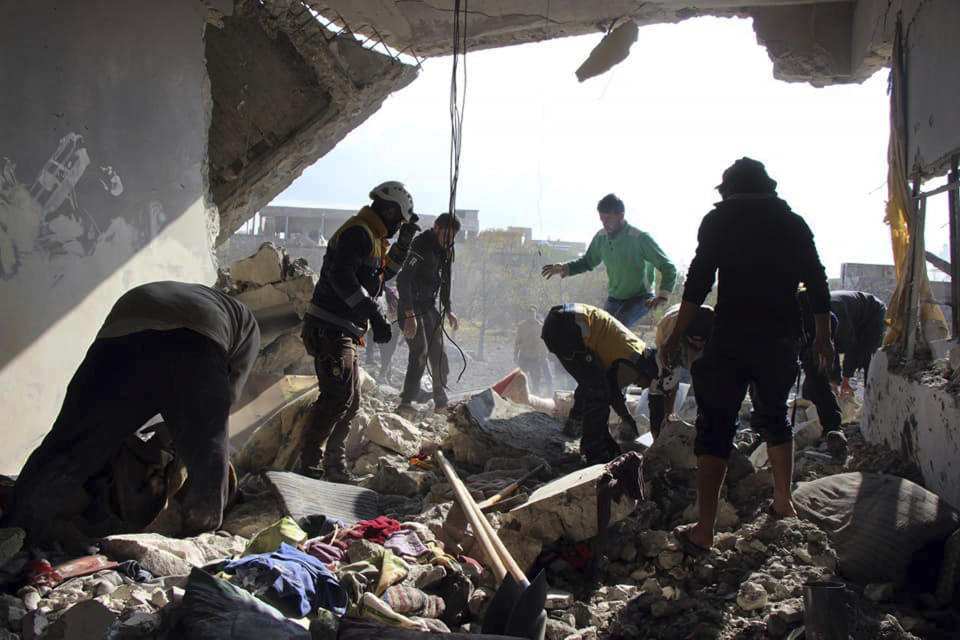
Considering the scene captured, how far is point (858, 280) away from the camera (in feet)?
47.8

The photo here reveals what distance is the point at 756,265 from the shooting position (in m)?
3.05

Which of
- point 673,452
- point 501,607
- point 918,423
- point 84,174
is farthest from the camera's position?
point 84,174

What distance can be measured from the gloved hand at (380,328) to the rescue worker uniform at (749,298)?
6.26ft

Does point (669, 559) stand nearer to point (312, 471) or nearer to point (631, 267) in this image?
point (312, 471)

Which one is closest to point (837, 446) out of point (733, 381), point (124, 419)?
point (733, 381)

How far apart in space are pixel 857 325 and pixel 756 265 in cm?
305

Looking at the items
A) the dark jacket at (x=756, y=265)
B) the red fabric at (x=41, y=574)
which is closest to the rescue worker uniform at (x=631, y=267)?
the dark jacket at (x=756, y=265)

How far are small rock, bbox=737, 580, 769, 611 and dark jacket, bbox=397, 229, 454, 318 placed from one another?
4.42 m

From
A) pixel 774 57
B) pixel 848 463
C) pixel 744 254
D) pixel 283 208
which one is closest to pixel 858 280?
pixel 774 57

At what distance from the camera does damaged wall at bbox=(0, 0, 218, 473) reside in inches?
153

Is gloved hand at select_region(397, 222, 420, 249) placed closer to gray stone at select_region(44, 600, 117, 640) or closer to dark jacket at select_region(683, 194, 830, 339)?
dark jacket at select_region(683, 194, 830, 339)

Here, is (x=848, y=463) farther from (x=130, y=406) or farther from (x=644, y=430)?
(x=130, y=406)

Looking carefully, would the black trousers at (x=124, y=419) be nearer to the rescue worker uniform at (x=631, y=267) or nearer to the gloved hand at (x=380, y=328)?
the gloved hand at (x=380, y=328)

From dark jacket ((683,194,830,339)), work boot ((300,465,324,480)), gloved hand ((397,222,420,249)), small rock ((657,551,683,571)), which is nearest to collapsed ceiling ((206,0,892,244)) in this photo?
gloved hand ((397,222,420,249))
